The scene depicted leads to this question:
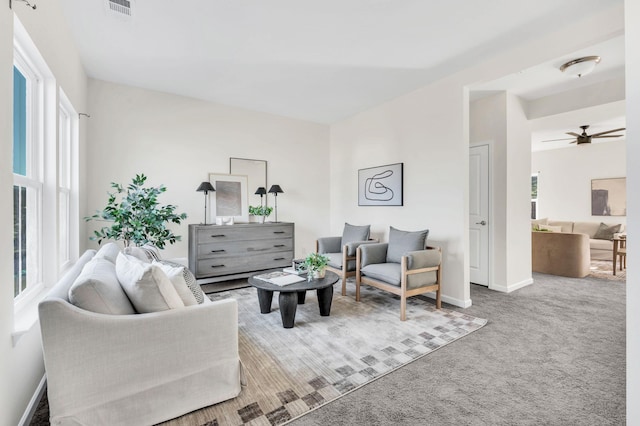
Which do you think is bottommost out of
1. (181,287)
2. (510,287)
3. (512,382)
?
(512,382)

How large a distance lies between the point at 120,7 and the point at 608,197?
931 cm

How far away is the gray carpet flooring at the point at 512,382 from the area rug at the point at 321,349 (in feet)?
0.39

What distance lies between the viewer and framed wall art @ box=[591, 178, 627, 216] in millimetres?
6480

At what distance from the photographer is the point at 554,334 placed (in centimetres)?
274

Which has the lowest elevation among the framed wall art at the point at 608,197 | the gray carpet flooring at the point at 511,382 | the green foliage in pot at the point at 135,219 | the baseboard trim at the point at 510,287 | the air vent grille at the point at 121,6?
the gray carpet flooring at the point at 511,382

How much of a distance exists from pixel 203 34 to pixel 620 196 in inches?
340

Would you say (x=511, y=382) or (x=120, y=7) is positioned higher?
(x=120, y=7)

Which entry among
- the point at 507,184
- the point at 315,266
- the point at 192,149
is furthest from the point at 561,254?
the point at 192,149

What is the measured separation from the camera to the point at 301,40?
284 cm

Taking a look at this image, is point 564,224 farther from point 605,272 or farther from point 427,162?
point 427,162

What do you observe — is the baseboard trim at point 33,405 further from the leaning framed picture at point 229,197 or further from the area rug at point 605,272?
the area rug at point 605,272

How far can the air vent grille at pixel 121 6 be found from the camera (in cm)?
232

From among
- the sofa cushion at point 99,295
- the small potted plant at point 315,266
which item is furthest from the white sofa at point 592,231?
the sofa cushion at point 99,295

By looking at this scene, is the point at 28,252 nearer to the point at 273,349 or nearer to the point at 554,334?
the point at 273,349
